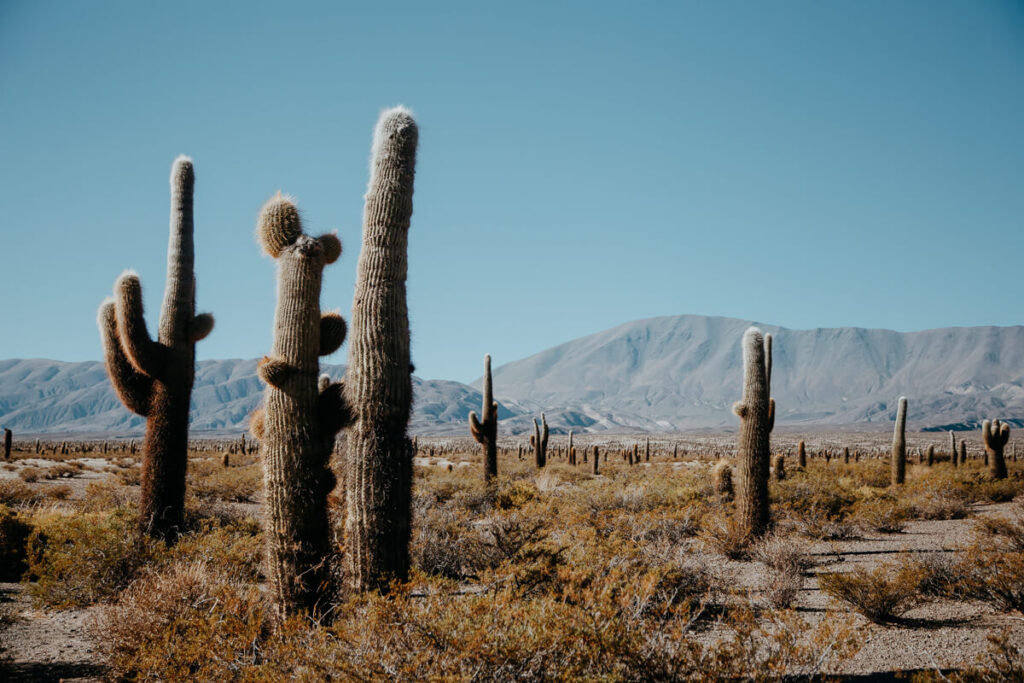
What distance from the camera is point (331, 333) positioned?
7.75 metres

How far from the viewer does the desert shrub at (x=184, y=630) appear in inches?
191

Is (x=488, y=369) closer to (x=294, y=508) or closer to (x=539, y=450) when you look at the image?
(x=539, y=450)

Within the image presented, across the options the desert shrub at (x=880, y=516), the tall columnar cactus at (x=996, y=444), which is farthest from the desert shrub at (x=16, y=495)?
the tall columnar cactus at (x=996, y=444)

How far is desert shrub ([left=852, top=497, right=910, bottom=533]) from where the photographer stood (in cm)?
1498

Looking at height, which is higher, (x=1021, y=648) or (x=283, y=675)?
(x=283, y=675)

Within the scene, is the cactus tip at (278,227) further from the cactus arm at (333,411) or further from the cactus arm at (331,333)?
the cactus arm at (333,411)

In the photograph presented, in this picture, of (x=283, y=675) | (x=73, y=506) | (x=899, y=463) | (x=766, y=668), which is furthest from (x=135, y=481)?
(x=899, y=463)

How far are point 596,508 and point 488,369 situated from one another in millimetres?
7714

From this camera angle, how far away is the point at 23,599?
8453 millimetres

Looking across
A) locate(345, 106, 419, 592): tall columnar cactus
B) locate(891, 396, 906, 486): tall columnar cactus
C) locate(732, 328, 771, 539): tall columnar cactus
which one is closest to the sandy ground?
locate(732, 328, 771, 539): tall columnar cactus

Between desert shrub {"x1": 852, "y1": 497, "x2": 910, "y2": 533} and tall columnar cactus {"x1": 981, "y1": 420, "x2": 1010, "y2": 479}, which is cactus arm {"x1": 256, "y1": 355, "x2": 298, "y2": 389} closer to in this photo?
desert shrub {"x1": 852, "y1": 497, "x2": 910, "y2": 533}

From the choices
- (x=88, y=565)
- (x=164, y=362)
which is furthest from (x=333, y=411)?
(x=164, y=362)

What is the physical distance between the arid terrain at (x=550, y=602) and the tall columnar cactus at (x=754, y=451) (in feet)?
1.72

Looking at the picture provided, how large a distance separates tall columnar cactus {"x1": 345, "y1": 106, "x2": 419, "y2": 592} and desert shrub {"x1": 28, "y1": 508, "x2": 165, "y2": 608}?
3.59m
